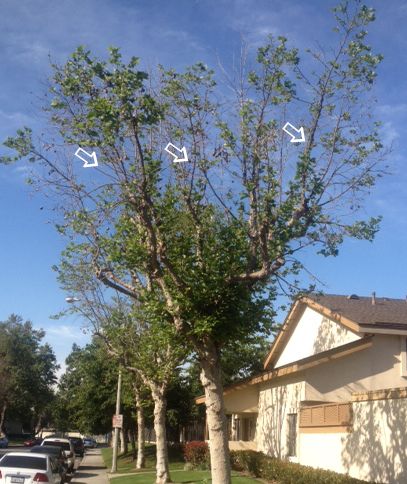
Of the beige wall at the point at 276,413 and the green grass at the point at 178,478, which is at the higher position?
the beige wall at the point at 276,413

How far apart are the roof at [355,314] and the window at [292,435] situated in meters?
3.21

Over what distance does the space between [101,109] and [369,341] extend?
12.9m

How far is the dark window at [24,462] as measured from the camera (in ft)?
59.5

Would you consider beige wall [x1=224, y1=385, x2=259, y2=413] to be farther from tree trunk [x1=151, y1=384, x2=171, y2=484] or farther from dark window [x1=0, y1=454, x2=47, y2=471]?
dark window [x1=0, y1=454, x2=47, y2=471]

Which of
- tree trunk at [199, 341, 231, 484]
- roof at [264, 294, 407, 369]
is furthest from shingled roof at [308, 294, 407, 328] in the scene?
tree trunk at [199, 341, 231, 484]

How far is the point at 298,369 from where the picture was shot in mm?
21891

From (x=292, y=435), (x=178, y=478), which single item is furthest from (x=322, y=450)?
(x=178, y=478)

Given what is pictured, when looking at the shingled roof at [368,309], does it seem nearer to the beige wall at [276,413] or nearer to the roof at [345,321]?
the roof at [345,321]

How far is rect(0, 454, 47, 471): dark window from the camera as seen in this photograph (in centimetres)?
1814

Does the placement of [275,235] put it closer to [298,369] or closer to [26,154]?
[26,154]

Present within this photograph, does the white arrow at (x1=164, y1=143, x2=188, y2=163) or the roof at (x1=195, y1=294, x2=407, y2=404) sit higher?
the white arrow at (x1=164, y1=143, x2=188, y2=163)

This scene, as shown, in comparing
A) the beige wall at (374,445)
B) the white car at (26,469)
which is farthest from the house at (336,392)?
the white car at (26,469)

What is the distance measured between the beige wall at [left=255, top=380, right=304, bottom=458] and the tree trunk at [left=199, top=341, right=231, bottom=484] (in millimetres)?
8103

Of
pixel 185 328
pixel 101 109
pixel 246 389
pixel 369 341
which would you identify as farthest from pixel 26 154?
pixel 246 389
